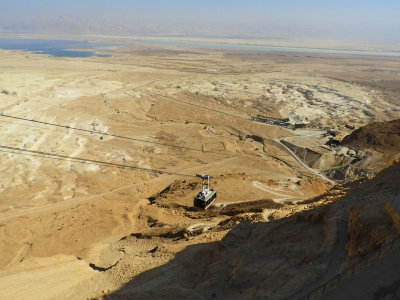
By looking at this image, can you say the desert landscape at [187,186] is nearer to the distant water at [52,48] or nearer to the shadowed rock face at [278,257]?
the shadowed rock face at [278,257]

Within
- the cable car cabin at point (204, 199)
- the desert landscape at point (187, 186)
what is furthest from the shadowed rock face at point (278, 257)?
the cable car cabin at point (204, 199)

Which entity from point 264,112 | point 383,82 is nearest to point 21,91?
point 264,112

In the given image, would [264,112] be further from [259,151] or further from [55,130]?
[55,130]

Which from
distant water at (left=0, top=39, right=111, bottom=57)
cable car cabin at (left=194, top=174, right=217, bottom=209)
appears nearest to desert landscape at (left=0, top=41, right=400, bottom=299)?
cable car cabin at (left=194, top=174, right=217, bottom=209)

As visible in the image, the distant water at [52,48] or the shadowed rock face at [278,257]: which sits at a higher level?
the distant water at [52,48]

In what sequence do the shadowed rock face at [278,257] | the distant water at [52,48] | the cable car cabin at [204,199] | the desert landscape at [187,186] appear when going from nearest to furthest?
the shadowed rock face at [278,257] → the desert landscape at [187,186] → the cable car cabin at [204,199] → the distant water at [52,48]

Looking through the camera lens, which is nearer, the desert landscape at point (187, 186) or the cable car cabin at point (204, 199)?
the desert landscape at point (187, 186)
